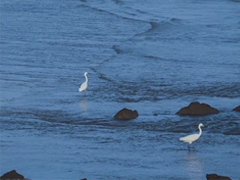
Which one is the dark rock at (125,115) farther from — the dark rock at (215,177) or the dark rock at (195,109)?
the dark rock at (215,177)

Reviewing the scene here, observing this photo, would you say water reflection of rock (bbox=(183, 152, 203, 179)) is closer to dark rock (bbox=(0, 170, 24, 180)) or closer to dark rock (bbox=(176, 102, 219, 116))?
dark rock (bbox=(176, 102, 219, 116))

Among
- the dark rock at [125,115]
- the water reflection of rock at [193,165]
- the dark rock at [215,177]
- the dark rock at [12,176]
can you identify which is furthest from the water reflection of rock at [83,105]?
the dark rock at [215,177]

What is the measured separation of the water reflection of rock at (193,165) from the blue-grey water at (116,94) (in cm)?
2

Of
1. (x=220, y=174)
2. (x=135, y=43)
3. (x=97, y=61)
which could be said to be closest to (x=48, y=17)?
(x=135, y=43)

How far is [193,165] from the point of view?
567 inches

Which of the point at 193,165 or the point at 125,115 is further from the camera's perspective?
the point at 125,115

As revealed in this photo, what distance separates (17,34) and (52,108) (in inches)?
505

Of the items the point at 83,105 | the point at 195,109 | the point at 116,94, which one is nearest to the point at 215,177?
the point at 195,109

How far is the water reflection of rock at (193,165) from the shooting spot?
1391cm

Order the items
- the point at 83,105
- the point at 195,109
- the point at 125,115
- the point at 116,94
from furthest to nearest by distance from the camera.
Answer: the point at 116,94, the point at 83,105, the point at 195,109, the point at 125,115

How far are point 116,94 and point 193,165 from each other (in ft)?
21.2

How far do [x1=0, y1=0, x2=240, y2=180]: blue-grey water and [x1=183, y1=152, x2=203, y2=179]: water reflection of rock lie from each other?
0.8 inches

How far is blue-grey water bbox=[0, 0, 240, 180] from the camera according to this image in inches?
573

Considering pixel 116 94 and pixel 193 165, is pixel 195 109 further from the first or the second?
pixel 193 165
